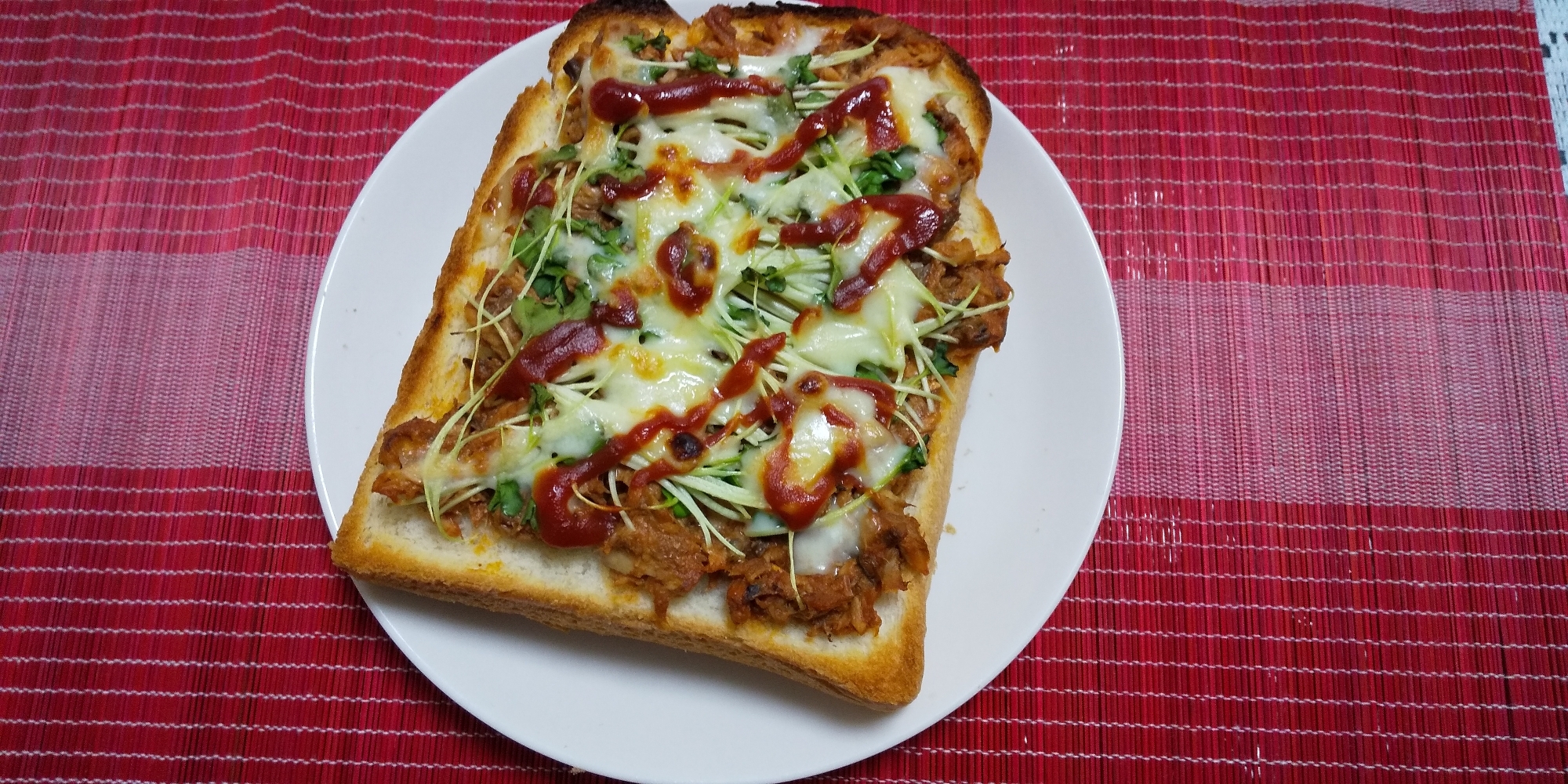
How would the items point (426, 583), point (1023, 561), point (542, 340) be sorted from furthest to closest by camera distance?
point (1023, 561), point (426, 583), point (542, 340)

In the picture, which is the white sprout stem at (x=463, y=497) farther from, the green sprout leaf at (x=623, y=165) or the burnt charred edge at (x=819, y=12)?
the burnt charred edge at (x=819, y=12)

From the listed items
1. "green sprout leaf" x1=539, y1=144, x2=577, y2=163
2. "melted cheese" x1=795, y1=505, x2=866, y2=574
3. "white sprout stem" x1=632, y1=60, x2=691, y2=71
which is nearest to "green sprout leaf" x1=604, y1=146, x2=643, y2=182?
"green sprout leaf" x1=539, y1=144, x2=577, y2=163

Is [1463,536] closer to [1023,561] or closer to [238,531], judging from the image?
[1023,561]

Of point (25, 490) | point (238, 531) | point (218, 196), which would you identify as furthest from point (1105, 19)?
point (25, 490)

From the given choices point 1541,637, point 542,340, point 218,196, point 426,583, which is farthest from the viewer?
point 218,196

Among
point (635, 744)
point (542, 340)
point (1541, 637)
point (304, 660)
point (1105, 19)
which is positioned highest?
point (1105, 19)

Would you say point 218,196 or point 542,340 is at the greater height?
point 218,196

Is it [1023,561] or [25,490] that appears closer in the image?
[1023,561]

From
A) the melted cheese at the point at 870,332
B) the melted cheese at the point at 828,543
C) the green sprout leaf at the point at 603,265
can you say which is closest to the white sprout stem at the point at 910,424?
the melted cheese at the point at 870,332
